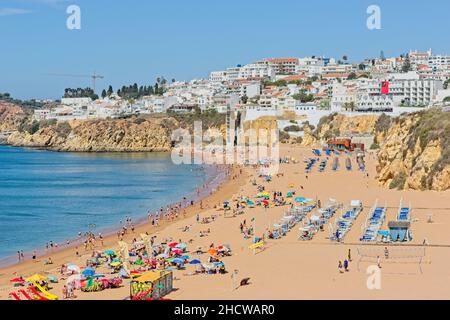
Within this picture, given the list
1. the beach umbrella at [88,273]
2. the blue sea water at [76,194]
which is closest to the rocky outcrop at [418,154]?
the blue sea water at [76,194]

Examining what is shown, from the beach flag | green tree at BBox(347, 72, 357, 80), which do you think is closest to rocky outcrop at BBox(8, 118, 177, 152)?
the beach flag

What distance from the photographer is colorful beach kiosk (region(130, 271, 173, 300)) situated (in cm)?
1162

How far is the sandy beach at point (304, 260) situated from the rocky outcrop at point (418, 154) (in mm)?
718

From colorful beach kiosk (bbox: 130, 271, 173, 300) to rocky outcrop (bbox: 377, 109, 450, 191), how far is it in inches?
634

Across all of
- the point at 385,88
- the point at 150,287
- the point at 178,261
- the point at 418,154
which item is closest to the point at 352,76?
the point at 385,88

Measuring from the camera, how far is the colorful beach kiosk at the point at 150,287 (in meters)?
11.6

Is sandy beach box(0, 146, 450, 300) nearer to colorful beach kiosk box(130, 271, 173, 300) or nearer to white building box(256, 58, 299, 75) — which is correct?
colorful beach kiosk box(130, 271, 173, 300)

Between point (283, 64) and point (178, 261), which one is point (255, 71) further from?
point (178, 261)

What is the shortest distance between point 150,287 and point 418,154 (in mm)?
18777

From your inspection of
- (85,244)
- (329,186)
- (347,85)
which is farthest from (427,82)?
(85,244)

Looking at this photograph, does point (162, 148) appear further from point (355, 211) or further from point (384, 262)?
point (384, 262)

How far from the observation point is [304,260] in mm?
15156

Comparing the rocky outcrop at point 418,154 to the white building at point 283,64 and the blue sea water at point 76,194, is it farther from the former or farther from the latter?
the white building at point 283,64

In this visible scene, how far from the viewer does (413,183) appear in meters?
26.5
